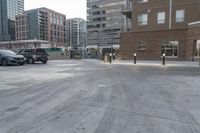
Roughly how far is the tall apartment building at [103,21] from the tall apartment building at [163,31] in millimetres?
87393

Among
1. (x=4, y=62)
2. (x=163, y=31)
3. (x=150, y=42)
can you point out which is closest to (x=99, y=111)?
(x=4, y=62)

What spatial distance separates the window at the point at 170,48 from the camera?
3134cm

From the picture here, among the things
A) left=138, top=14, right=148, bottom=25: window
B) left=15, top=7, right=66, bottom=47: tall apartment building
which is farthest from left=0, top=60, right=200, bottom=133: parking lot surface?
left=15, top=7, right=66, bottom=47: tall apartment building

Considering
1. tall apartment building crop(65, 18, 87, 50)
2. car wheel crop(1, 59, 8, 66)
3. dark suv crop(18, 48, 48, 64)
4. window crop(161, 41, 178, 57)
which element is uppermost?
tall apartment building crop(65, 18, 87, 50)

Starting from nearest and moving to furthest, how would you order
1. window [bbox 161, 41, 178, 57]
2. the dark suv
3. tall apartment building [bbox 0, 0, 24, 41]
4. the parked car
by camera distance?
the parked car, the dark suv, window [bbox 161, 41, 178, 57], tall apartment building [bbox 0, 0, 24, 41]

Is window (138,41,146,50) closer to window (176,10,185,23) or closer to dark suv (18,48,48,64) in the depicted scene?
window (176,10,185,23)

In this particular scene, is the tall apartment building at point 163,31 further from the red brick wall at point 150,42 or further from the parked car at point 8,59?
the parked car at point 8,59

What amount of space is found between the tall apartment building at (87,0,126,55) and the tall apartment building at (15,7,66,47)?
2116 centimetres

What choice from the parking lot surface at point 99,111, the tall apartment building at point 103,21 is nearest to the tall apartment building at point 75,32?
the tall apartment building at point 103,21

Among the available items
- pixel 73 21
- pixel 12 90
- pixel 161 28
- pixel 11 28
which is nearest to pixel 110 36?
pixel 73 21

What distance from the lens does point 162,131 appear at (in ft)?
14.3

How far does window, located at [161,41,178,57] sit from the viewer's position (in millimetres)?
31344

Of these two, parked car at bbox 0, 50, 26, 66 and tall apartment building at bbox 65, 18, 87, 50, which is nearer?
parked car at bbox 0, 50, 26, 66

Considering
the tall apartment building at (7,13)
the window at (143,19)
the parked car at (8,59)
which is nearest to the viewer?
the parked car at (8,59)
